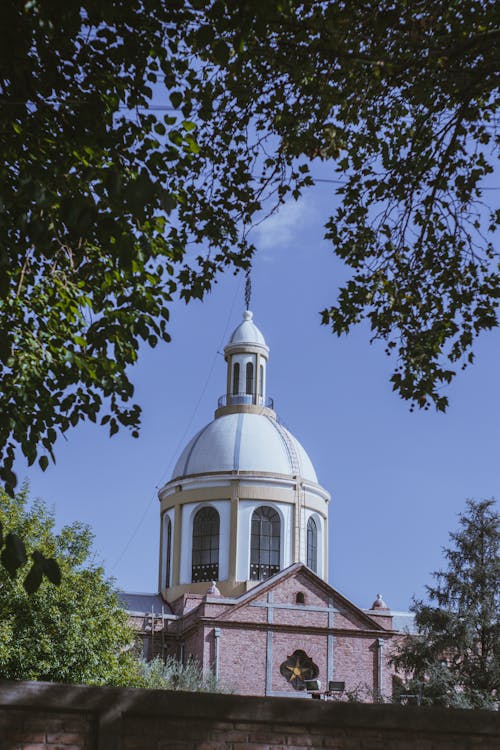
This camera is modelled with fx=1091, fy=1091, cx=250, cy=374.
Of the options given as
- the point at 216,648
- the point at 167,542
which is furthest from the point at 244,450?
the point at 216,648

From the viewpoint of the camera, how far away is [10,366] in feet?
32.9

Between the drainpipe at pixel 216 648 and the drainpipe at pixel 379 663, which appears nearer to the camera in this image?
the drainpipe at pixel 216 648

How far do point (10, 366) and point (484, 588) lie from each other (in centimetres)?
2806

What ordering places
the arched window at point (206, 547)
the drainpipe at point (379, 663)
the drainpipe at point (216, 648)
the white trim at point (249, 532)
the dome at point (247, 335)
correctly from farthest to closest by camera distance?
1. the dome at point (247, 335)
2. the arched window at point (206, 547)
3. the white trim at point (249, 532)
4. the drainpipe at point (379, 663)
5. the drainpipe at point (216, 648)

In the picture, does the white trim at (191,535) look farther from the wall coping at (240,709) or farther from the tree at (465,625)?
the wall coping at (240,709)

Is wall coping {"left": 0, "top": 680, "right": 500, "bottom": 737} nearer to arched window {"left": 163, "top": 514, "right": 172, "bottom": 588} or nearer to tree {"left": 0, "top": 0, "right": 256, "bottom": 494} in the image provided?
tree {"left": 0, "top": 0, "right": 256, "bottom": 494}

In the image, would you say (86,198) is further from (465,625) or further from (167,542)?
(167,542)

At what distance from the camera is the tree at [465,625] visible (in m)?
34.2

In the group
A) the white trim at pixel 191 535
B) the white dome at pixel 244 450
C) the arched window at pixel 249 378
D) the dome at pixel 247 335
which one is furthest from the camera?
the dome at pixel 247 335

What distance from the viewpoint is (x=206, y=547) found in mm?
42062

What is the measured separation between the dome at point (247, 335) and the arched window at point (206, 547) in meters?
8.21

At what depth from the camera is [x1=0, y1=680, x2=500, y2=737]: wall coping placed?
7.91 m

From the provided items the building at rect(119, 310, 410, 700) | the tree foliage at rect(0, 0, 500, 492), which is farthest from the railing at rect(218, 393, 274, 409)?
the tree foliage at rect(0, 0, 500, 492)

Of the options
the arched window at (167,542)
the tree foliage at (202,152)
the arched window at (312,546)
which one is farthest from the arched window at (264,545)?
the tree foliage at (202,152)
